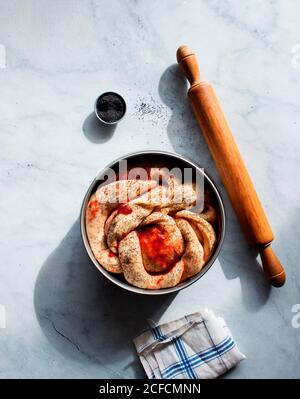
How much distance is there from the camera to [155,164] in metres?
1.84

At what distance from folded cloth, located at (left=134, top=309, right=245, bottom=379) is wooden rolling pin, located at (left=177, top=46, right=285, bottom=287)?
0.30 metres

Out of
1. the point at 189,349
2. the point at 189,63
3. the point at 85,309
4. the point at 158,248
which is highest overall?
the point at 189,63

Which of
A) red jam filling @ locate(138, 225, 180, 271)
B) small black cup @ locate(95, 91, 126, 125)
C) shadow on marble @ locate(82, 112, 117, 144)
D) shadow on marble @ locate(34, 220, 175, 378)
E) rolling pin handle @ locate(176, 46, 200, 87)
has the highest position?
rolling pin handle @ locate(176, 46, 200, 87)

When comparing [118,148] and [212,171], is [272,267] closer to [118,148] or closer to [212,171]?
[212,171]

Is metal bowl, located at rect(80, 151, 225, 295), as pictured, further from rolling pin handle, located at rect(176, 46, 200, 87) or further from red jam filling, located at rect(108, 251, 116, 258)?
rolling pin handle, located at rect(176, 46, 200, 87)

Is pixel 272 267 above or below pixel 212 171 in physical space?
below

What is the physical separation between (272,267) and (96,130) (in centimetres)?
85

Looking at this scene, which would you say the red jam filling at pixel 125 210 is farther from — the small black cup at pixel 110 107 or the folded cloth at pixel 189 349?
the folded cloth at pixel 189 349

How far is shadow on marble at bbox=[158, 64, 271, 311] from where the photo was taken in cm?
204

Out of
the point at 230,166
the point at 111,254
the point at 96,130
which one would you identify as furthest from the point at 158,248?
the point at 96,130

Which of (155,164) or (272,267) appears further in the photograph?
(272,267)

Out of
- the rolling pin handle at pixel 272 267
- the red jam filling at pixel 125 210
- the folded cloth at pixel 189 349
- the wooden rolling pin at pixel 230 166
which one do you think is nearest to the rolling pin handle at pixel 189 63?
the wooden rolling pin at pixel 230 166

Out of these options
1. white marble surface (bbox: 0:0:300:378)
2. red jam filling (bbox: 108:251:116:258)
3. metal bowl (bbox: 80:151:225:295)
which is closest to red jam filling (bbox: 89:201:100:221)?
metal bowl (bbox: 80:151:225:295)
